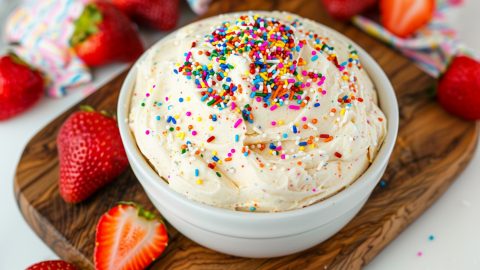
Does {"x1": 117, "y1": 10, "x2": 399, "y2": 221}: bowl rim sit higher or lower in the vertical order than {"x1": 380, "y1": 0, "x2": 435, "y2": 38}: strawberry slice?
higher

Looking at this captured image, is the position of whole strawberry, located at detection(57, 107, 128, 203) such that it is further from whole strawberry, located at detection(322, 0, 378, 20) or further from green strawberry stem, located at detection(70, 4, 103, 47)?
whole strawberry, located at detection(322, 0, 378, 20)

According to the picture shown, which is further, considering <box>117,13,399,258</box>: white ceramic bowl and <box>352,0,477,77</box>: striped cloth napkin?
<box>352,0,477,77</box>: striped cloth napkin

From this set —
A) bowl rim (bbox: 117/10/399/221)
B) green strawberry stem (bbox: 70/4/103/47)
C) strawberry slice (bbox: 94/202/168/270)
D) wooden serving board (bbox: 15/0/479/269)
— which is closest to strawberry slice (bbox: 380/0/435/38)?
→ wooden serving board (bbox: 15/0/479/269)

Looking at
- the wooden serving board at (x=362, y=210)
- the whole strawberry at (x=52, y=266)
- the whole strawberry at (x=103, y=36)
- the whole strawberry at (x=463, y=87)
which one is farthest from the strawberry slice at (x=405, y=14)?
the whole strawberry at (x=52, y=266)

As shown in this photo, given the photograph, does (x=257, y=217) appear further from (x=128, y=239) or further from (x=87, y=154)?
(x=87, y=154)

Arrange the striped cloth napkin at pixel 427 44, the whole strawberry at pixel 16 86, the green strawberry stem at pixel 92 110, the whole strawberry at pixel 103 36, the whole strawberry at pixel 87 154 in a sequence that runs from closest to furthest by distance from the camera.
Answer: the whole strawberry at pixel 87 154, the green strawberry stem at pixel 92 110, the whole strawberry at pixel 16 86, the whole strawberry at pixel 103 36, the striped cloth napkin at pixel 427 44

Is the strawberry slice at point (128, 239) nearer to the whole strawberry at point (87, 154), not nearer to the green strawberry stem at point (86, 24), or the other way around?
the whole strawberry at point (87, 154)
